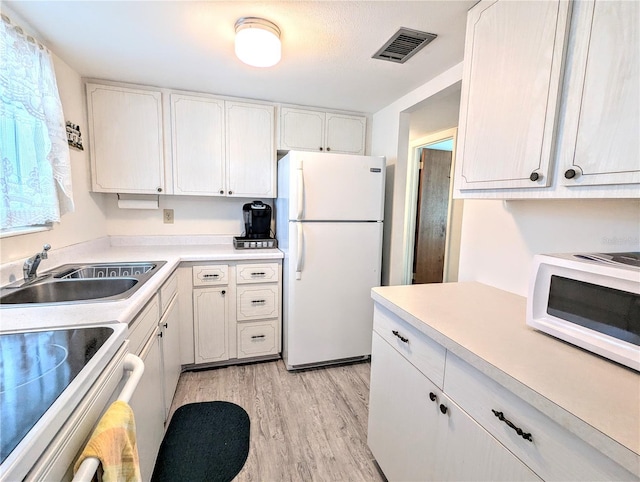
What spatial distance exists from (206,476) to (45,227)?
1539mm

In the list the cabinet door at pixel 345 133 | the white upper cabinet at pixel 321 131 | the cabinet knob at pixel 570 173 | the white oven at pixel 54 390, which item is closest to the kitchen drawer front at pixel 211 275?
the white upper cabinet at pixel 321 131

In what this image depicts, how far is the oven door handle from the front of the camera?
0.54 metres

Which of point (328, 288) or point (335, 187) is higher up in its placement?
point (335, 187)

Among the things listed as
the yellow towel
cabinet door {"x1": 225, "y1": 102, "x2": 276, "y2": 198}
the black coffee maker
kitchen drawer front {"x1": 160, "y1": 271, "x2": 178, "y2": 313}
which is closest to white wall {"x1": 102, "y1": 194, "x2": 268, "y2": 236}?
the black coffee maker

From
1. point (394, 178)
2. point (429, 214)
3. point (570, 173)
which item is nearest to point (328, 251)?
point (394, 178)

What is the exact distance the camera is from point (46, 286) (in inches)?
54.5

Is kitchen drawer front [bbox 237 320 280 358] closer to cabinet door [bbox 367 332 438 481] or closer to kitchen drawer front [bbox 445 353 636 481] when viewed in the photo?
cabinet door [bbox 367 332 438 481]

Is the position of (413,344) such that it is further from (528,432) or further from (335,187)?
(335,187)

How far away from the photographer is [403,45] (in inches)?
62.0

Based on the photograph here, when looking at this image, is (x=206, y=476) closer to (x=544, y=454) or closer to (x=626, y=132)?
(x=544, y=454)

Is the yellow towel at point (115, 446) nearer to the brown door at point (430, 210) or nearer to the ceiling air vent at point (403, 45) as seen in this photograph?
the ceiling air vent at point (403, 45)

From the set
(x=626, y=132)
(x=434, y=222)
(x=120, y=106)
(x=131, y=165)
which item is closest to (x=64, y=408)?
(x=626, y=132)

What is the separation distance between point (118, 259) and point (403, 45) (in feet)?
6.96

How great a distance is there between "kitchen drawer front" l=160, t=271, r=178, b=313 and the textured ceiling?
1326mm
